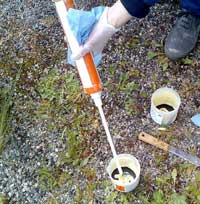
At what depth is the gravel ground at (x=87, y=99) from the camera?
1.87m

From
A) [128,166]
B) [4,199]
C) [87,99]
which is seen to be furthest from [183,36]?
[4,199]

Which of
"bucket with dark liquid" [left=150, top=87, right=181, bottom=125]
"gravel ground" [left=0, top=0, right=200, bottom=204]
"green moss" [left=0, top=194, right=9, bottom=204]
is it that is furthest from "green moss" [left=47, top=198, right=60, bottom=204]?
"bucket with dark liquid" [left=150, top=87, right=181, bottom=125]

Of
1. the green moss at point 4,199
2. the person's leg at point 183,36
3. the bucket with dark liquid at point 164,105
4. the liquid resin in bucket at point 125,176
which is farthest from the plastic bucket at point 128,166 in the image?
the person's leg at point 183,36

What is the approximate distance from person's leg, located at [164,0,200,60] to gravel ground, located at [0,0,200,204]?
0.19 feet

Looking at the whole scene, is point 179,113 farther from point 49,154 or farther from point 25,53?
point 25,53

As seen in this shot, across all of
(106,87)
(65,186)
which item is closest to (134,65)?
(106,87)

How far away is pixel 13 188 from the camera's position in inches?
73.5

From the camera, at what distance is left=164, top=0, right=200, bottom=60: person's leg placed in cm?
205

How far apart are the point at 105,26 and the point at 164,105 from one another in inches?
18.5

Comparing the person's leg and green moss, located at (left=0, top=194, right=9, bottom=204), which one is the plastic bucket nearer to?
green moss, located at (left=0, top=194, right=9, bottom=204)

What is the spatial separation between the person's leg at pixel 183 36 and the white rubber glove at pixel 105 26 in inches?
17.2

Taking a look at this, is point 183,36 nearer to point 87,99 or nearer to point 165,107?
point 165,107

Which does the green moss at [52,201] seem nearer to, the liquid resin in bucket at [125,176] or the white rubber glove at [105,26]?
the liquid resin in bucket at [125,176]

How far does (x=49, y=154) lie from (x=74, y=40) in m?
0.52
